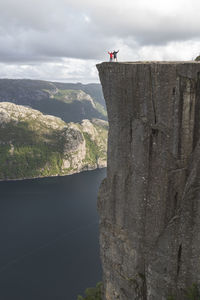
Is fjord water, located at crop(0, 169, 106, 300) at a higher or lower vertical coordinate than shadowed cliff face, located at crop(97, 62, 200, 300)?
lower

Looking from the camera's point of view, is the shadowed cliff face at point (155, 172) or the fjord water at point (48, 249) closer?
the shadowed cliff face at point (155, 172)

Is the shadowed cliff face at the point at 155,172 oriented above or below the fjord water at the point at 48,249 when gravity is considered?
above

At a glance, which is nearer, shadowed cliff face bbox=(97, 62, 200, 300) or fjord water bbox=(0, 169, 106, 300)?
shadowed cliff face bbox=(97, 62, 200, 300)

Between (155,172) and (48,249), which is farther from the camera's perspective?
(48,249)

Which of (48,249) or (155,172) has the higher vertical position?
(155,172)
